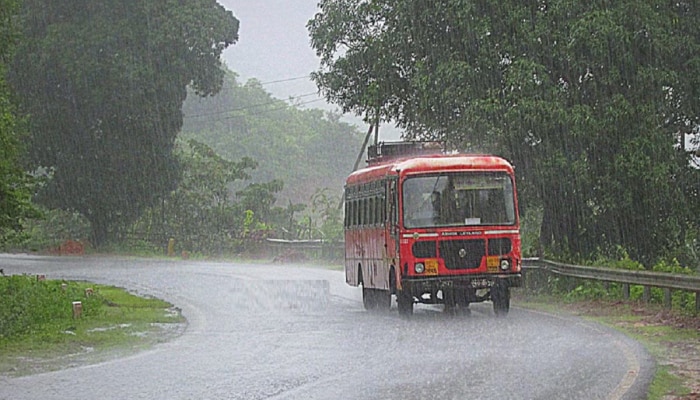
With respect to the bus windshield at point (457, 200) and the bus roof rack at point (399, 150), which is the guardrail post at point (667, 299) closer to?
the bus windshield at point (457, 200)

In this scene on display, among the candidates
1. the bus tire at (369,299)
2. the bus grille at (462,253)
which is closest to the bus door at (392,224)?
the bus grille at (462,253)

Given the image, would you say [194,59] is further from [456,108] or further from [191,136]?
[191,136]

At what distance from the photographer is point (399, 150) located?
2456 centimetres

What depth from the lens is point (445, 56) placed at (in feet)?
90.2

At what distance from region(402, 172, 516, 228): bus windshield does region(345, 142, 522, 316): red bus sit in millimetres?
18

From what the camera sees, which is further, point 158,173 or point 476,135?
point 158,173

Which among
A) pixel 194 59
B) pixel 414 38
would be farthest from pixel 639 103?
pixel 194 59

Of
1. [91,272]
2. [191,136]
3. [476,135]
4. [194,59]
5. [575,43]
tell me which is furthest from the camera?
[191,136]

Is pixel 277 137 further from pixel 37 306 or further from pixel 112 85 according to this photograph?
pixel 37 306

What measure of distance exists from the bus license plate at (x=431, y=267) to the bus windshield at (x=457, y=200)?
676 millimetres

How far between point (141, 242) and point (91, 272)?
18873 mm

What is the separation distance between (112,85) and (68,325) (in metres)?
32.9

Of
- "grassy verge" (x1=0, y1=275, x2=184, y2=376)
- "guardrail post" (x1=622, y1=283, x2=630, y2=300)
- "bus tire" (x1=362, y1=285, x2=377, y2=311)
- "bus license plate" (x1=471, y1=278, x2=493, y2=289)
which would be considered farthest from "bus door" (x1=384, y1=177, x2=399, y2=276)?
"guardrail post" (x1=622, y1=283, x2=630, y2=300)

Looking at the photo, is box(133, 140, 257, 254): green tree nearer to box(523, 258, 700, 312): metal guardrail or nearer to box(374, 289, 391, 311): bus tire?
box(523, 258, 700, 312): metal guardrail
